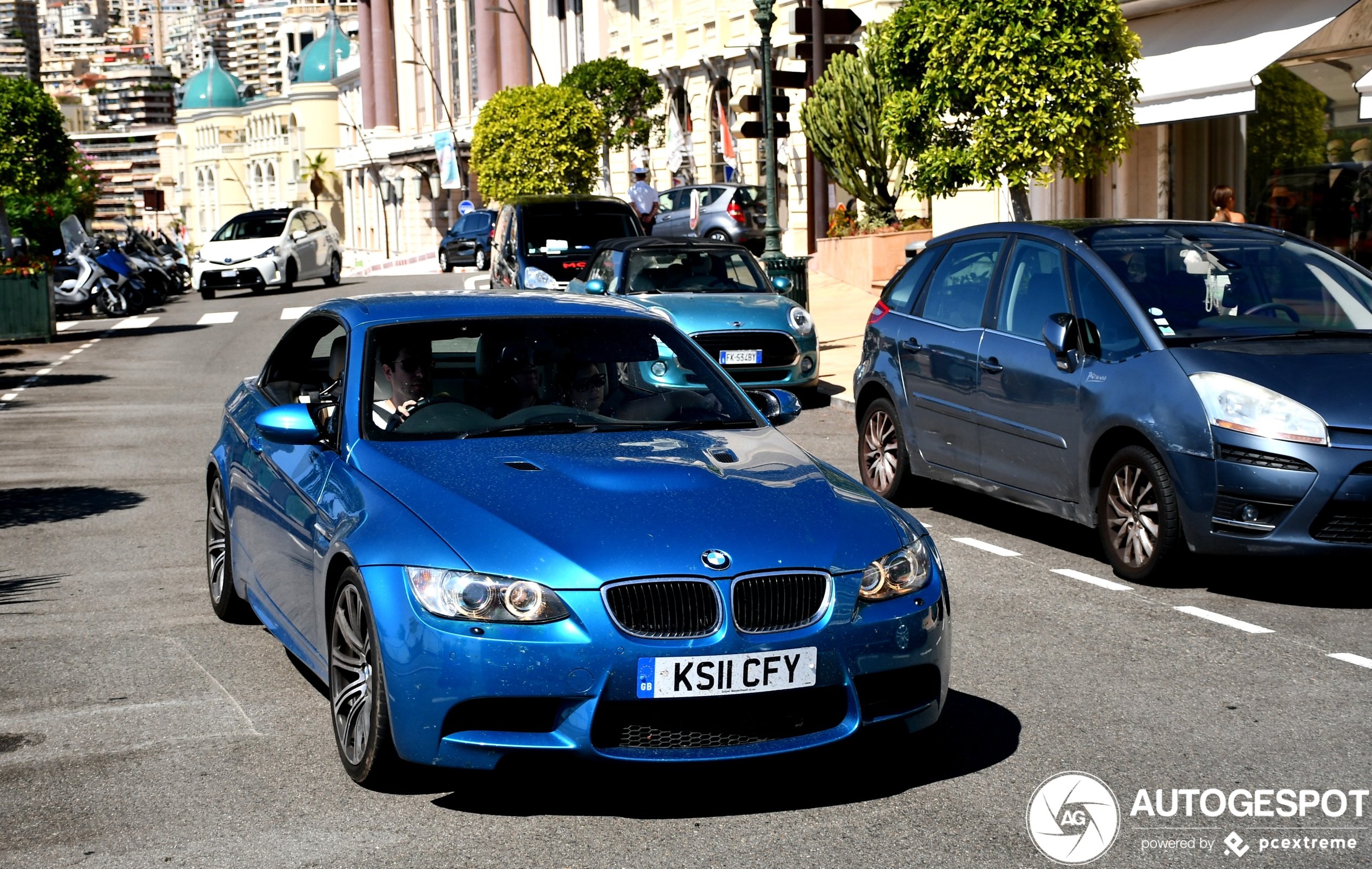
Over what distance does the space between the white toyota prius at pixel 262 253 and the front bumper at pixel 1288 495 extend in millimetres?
31081

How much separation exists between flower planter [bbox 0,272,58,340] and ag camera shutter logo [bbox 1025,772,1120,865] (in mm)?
24261

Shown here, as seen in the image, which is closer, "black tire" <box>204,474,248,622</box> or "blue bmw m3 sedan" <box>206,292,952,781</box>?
"blue bmw m3 sedan" <box>206,292,952,781</box>

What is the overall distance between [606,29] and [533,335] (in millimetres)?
61823

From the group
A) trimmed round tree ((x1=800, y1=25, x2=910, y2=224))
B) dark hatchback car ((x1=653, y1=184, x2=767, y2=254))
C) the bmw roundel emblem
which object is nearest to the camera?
the bmw roundel emblem

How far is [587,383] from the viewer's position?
6.13 metres

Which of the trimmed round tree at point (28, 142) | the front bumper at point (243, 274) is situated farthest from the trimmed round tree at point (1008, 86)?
the front bumper at point (243, 274)

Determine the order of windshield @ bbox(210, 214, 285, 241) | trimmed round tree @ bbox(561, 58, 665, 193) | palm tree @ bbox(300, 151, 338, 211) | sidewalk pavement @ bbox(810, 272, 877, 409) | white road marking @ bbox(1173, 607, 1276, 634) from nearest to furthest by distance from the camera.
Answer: white road marking @ bbox(1173, 607, 1276, 634) < sidewalk pavement @ bbox(810, 272, 877, 409) < windshield @ bbox(210, 214, 285, 241) < trimmed round tree @ bbox(561, 58, 665, 193) < palm tree @ bbox(300, 151, 338, 211)

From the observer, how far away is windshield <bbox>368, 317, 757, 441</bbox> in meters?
5.94

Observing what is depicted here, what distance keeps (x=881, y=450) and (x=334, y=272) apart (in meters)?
30.7

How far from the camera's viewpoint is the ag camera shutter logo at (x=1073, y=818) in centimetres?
458

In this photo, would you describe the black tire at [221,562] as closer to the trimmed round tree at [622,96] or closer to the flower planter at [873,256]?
the flower planter at [873,256]

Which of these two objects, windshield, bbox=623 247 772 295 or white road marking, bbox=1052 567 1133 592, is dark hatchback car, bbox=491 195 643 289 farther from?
white road marking, bbox=1052 567 1133 592

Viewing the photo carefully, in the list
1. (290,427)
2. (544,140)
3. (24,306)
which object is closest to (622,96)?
(544,140)

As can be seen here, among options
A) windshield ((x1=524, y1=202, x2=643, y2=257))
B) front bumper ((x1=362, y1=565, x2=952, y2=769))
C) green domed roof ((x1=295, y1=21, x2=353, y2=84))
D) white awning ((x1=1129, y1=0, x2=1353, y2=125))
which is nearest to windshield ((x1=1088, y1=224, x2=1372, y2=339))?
front bumper ((x1=362, y1=565, x2=952, y2=769))
